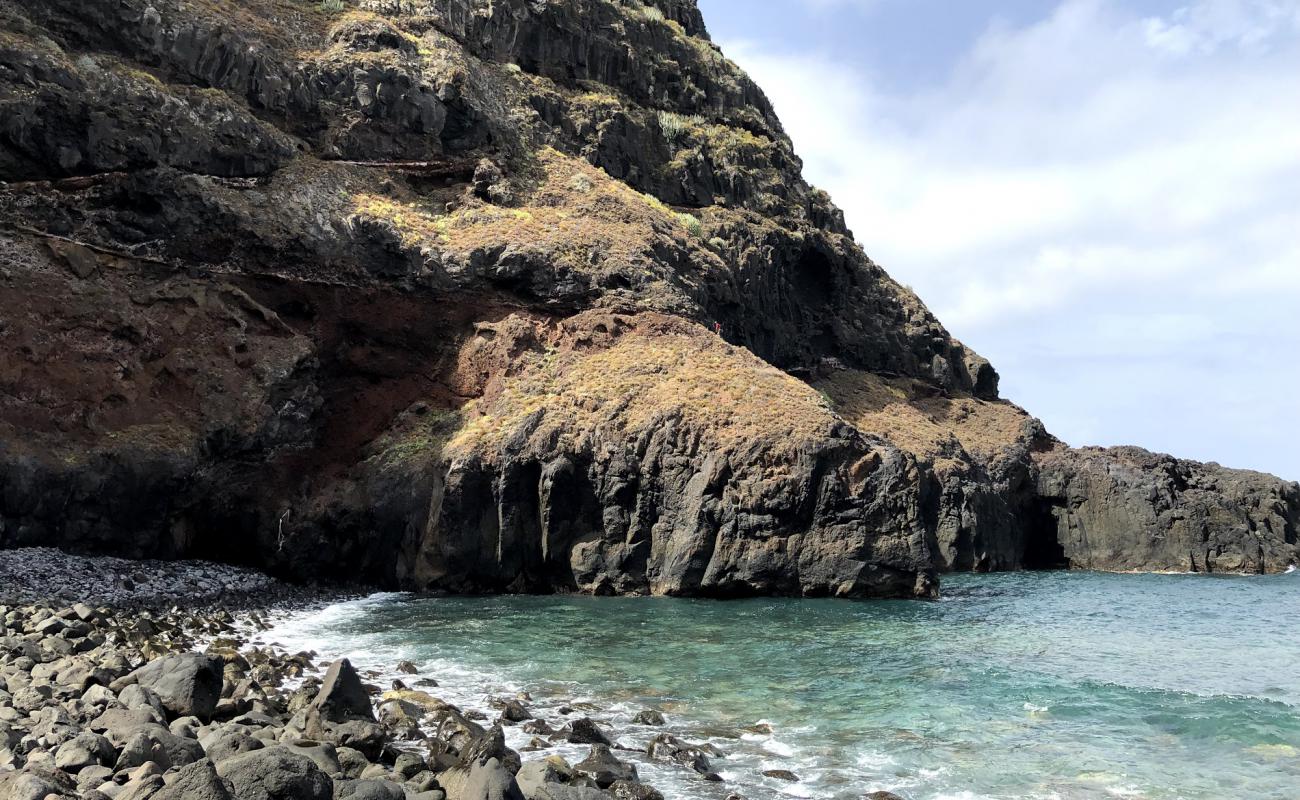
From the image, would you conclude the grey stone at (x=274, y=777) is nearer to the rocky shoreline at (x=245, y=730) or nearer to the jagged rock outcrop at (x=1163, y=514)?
the rocky shoreline at (x=245, y=730)

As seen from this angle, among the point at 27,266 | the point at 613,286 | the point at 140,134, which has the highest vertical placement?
the point at 140,134

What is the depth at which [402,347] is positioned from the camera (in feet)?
127

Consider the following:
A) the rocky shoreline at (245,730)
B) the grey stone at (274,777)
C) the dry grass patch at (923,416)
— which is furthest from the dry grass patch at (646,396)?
the grey stone at (274,777)

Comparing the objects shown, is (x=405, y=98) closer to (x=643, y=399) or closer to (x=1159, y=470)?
(x=643, y=399)

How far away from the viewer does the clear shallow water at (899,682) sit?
11.9 metres

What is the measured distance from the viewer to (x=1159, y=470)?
5578cm

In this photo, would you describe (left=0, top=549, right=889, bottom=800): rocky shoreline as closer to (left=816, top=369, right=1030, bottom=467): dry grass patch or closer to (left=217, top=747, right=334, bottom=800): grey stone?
(left=217, top=747, right=334, bottom=800): grey stone

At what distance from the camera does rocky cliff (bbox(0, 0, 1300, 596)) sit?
3003 centimetres

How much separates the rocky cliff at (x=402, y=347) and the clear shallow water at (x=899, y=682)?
3291 millimetres

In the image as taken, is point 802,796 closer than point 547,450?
Yes

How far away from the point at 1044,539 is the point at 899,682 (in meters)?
46.0

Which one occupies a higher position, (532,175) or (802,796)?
(532,175)

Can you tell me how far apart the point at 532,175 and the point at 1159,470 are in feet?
134

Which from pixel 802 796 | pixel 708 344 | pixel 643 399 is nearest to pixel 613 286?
pixel 708 344
